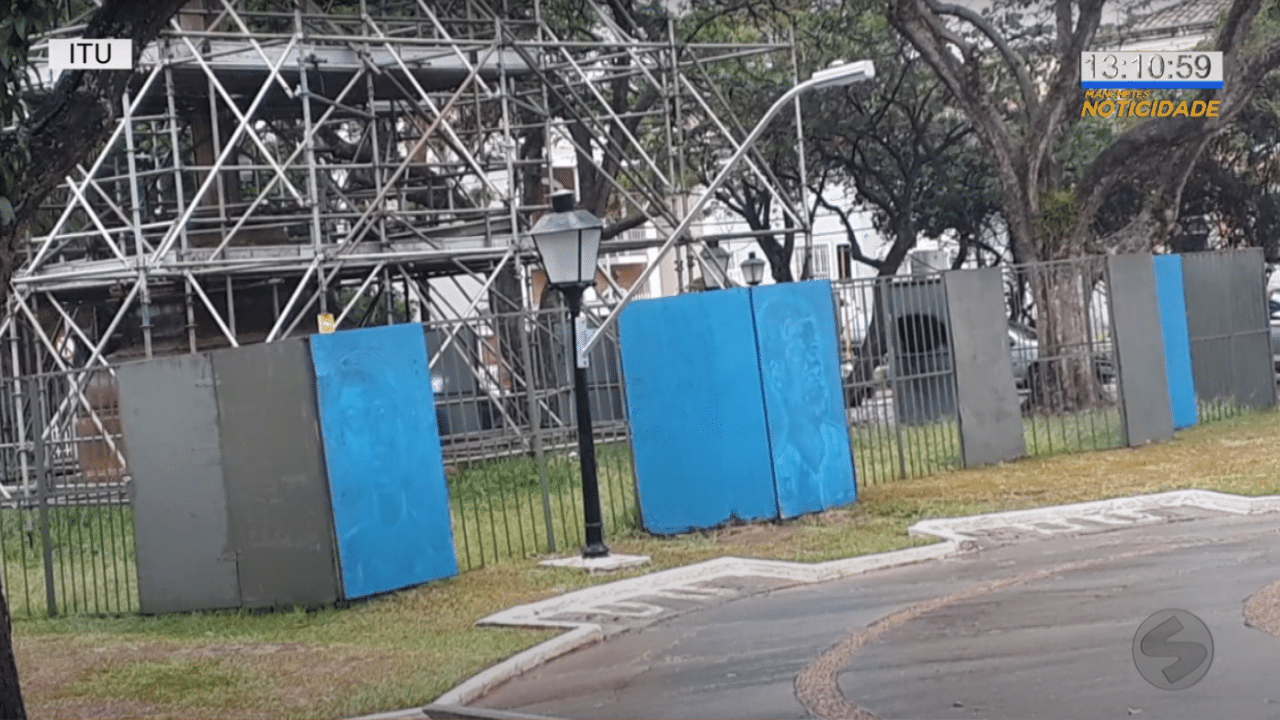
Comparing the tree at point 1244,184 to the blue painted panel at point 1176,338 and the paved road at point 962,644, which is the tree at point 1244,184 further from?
the paved road at point 962,644

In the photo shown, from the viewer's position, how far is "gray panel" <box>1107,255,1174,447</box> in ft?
63.6

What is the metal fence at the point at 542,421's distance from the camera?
46.3 ft

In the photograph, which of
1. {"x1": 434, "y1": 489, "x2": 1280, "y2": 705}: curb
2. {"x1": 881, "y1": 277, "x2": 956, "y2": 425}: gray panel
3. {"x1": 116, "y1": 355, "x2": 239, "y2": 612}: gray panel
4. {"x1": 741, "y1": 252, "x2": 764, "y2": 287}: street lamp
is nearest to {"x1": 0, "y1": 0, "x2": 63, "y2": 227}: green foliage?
{"x1": 434, "y1": 489, "x2": 1280, "y2": 705}: curb

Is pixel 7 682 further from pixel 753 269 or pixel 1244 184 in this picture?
pixel 1244 184

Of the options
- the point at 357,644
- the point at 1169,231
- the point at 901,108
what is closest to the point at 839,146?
the point at 901,108

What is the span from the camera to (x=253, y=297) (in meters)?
22.8

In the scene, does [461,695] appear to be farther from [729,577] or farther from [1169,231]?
[1169,231]

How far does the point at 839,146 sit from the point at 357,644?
27557 mm

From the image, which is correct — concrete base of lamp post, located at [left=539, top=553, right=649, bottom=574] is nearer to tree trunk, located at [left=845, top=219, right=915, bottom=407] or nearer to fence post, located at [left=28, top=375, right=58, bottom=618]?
fence post, located at [left=28, top=375, right=58, bottom=618]

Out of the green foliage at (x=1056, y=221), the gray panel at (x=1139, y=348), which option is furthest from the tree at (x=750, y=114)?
the gray panel at (x=1139, y=348)

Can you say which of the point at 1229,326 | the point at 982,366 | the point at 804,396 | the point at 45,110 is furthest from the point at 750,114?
the point at 45,110

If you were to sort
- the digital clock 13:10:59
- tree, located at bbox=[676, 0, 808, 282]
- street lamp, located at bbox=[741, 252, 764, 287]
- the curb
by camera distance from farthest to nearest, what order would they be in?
street lamp, located at bbox=[741, 252, 764, 287] < tree, located at bbox=[676, 0, 808, 282] < the digital clock 13:10:59 < the curb

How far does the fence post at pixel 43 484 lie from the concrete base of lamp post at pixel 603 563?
3985mm

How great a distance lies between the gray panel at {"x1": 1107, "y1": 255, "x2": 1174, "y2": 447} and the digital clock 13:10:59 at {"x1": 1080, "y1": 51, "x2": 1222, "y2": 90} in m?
3.61
